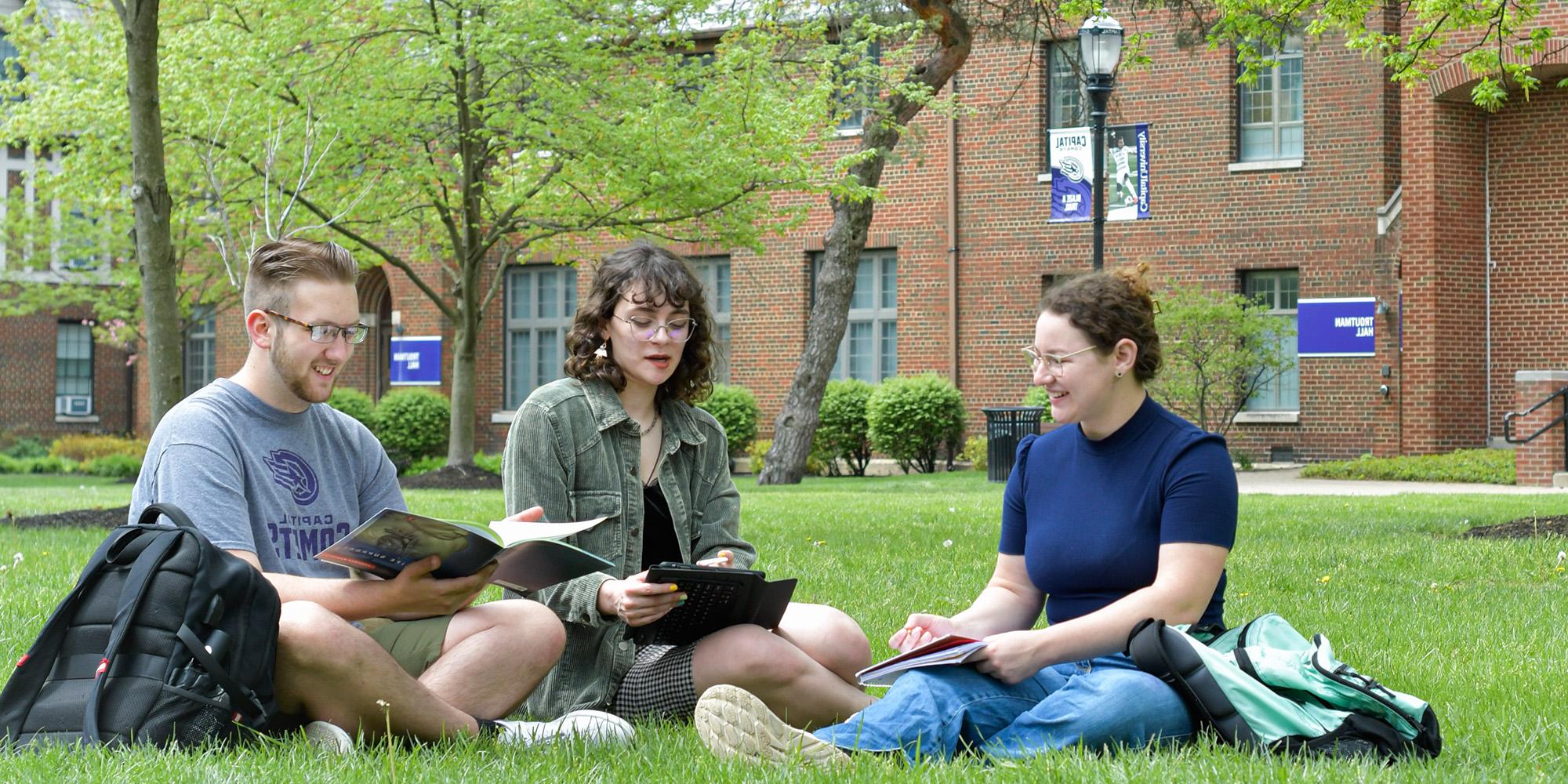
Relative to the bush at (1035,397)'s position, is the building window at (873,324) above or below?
above

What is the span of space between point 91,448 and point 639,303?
27.1 metres

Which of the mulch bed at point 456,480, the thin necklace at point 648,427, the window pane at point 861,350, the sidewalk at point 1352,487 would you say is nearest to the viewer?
the thin necklace at point 648,427

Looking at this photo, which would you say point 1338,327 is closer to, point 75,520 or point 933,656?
point 75,520

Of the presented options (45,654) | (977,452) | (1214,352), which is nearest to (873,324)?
(977,452)

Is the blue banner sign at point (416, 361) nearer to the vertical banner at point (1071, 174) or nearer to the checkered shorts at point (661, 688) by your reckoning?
the vertical banner at point (1071, 174)

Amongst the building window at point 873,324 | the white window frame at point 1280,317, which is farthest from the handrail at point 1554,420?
the building window at point 873,324

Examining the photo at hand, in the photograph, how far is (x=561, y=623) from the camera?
3.88m

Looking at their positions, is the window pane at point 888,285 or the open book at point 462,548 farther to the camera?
the window pane at point 888,285

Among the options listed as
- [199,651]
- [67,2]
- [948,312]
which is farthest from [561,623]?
[67,2]

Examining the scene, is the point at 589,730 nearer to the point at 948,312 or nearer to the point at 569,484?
the point at 569,484

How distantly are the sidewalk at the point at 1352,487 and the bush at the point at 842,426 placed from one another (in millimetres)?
5501

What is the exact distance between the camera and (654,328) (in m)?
4.07

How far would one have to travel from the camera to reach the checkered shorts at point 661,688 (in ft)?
13.2

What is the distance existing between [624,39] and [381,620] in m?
12.3
